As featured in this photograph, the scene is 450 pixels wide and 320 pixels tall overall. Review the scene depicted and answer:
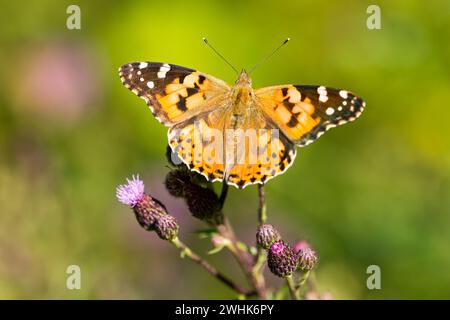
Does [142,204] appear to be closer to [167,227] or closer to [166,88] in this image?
[167,227]

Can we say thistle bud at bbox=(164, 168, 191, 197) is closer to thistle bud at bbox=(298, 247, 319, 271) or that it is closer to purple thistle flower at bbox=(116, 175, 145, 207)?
purple thistle flower at bbox=(116, 175, 145, 207)

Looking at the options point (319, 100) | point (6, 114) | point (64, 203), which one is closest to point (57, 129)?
point (6, 114)

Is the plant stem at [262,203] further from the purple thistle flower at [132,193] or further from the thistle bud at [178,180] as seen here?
the purple thistle flower at [132,193]

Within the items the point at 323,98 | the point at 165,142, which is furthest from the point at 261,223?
the point at 165,142

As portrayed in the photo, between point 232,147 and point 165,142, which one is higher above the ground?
point 165,142

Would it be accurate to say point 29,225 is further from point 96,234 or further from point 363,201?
point 363,201

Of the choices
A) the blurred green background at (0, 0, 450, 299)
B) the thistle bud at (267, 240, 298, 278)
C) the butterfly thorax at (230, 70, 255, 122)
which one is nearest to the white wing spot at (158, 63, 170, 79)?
the butterfly thorax at (230, 70, 255, 122)

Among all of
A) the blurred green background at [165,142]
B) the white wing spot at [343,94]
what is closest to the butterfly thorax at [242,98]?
the white wing spot at [343,94]
